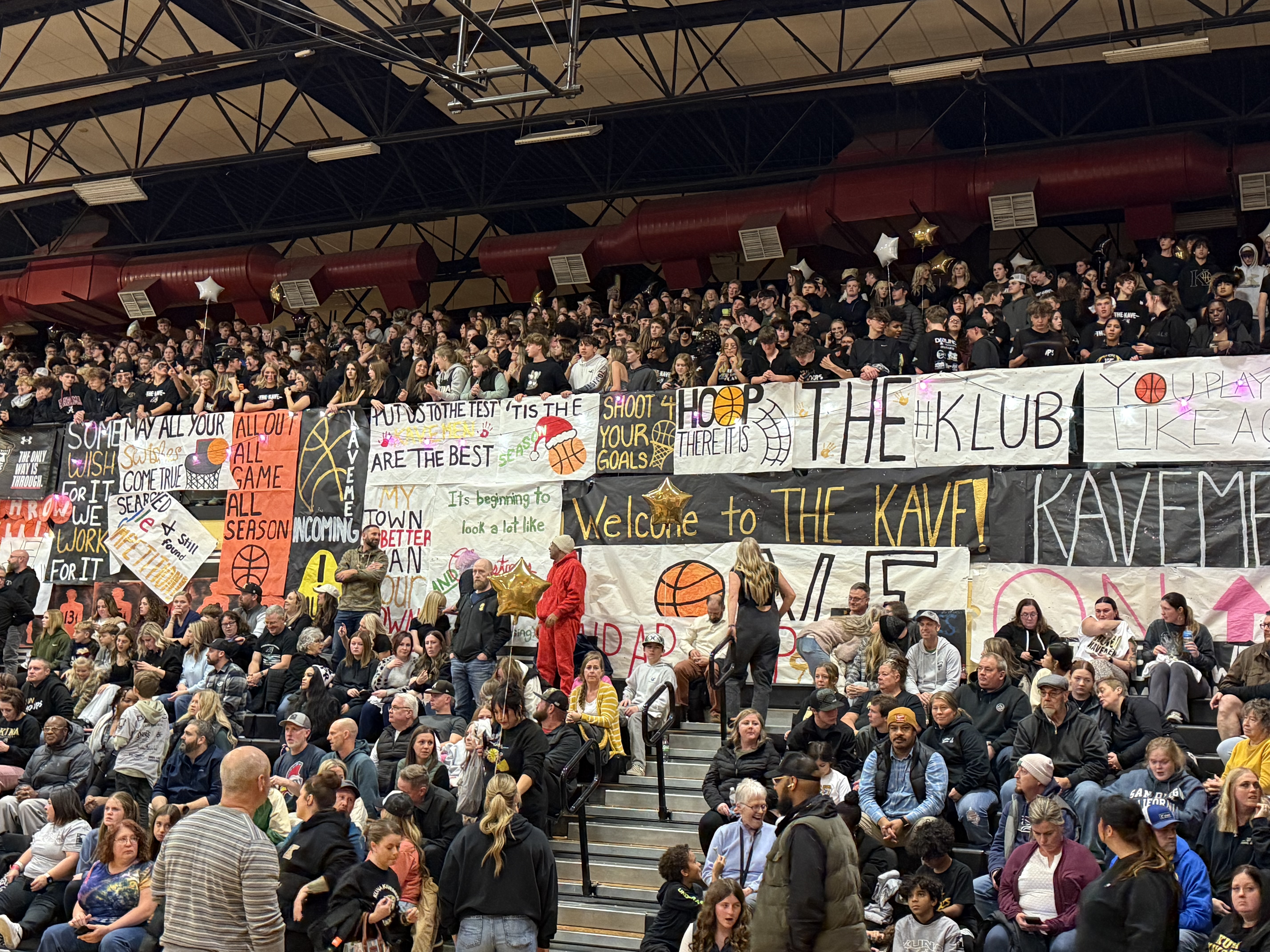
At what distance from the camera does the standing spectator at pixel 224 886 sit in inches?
214

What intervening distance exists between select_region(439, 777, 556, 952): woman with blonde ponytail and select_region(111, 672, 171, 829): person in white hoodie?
5.01 meters

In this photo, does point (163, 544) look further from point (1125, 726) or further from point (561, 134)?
point (1125, 726)

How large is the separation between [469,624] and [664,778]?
2.99 meters

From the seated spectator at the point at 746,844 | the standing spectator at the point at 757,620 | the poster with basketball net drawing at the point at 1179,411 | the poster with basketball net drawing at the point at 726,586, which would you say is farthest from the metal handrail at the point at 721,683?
the poster with basketball net drawing at the point at 1179,411

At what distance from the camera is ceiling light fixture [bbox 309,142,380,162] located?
654 inches

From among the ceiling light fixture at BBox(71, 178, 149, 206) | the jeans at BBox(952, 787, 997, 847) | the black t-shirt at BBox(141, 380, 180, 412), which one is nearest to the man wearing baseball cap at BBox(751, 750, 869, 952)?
the jeans at BBox(952, 787, 997, 847)

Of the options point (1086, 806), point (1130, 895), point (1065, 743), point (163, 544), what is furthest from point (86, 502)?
point (1130, 895)

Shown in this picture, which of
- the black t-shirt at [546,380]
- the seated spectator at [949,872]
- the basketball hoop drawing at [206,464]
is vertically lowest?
the seated spectator at [949,872]

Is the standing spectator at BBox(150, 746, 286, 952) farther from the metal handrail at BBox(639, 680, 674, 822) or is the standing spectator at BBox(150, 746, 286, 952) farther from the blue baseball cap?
the metal handrail at BBox(639, 680, 674, 822)

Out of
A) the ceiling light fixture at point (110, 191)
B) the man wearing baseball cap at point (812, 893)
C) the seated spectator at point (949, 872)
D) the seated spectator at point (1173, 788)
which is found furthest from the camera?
the ceiling light fixture at point (110, 191)

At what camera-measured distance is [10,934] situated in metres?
9.47

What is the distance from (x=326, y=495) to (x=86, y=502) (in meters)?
3.89

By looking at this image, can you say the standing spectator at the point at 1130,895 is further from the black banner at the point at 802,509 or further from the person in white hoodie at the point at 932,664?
the black banner at the point at 802,509

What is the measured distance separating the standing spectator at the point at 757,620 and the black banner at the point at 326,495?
21.4ft
